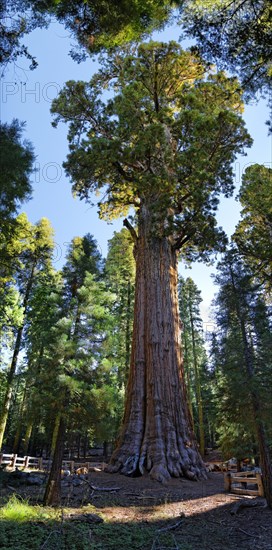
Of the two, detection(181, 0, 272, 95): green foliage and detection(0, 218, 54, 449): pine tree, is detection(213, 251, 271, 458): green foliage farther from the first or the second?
detection(0, 218, 54, 449): pine tree

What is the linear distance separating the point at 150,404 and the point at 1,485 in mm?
4327

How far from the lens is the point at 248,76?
507 centimetres

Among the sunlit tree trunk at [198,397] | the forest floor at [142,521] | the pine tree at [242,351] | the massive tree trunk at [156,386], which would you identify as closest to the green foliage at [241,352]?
the pine tree at [242,351]

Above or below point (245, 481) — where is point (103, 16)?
above

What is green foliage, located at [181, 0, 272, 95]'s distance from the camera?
4.55 m

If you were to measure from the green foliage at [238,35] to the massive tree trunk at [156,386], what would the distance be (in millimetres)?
6944

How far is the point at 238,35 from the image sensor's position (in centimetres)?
468

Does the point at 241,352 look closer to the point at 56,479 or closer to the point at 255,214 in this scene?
the point at 56,479

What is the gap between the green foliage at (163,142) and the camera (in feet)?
36.7

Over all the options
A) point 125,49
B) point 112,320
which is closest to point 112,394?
point 112,320

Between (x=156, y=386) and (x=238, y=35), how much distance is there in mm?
8273

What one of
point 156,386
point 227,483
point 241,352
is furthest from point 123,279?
point 227,483

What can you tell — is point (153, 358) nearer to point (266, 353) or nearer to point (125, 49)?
point (266, 353)

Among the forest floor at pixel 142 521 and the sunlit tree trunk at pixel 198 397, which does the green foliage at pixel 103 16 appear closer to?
the forest floor at pixel 142 521
